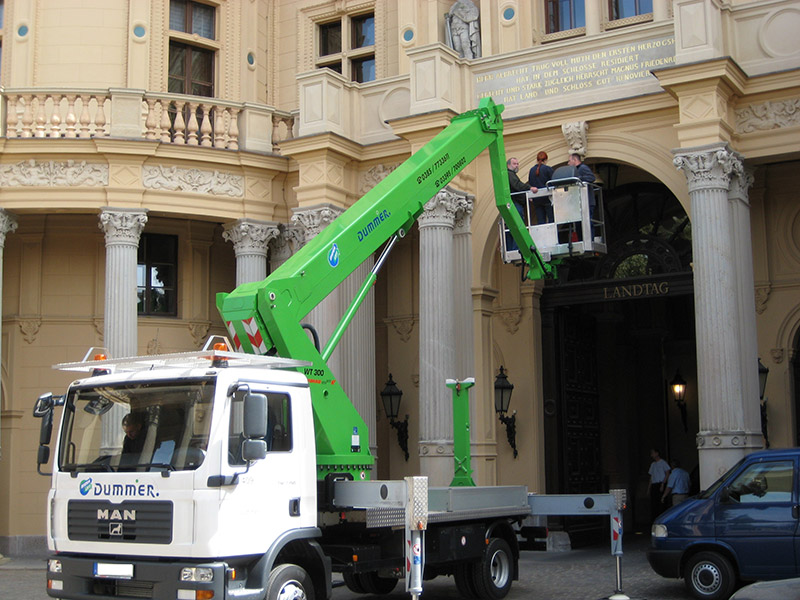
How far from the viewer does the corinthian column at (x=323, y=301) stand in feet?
60.6

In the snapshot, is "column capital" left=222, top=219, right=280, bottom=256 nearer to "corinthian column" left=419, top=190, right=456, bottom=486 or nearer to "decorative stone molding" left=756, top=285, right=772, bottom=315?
"corinthian column" left=419, top=190, right=456, bottom=486

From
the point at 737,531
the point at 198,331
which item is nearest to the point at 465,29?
the point at 198,331

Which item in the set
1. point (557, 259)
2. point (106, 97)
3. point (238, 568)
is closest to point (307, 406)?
point (238, 568)

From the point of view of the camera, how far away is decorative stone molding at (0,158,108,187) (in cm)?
1922

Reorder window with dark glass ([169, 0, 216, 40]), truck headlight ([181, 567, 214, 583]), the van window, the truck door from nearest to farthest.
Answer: truck headlight ([181, 567, 214, 583]) → the truck door → the van window → window with dark glass ([169, 0, 216, 40])

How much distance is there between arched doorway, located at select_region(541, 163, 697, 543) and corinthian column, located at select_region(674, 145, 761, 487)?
121 inches

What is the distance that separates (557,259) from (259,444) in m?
7.10

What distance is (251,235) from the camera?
2012 cm

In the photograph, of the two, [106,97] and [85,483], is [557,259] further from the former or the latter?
[106,97]

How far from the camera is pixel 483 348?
18781 millimetres

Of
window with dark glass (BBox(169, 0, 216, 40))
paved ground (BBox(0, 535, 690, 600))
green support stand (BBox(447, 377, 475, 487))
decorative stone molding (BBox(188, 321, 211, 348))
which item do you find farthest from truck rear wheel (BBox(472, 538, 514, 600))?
window with dark glass (BBox(169, 0, 216, 40))

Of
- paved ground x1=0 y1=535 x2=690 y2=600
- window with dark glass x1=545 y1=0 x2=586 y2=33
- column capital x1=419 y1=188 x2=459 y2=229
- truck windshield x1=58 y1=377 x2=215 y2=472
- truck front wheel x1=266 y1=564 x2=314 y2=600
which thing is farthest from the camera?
window with dark glass x1=545 y1=0 x2=586 y2=33

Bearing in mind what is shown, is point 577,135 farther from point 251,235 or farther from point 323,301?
point 251,235

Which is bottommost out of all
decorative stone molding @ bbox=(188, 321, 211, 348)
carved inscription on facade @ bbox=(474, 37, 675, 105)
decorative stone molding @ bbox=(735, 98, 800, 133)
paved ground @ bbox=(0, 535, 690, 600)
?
paved ground @ bbox=(0, 535, 690, 600)
